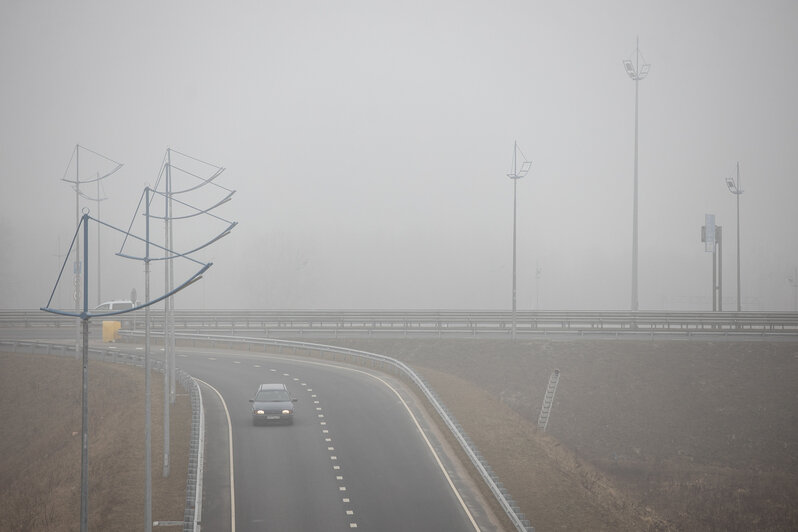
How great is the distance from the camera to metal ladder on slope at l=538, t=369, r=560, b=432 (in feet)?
134

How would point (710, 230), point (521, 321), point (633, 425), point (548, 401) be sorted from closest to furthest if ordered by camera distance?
1. point (633, 425)
2. point (548, 401)
3. point (521, 321)
4. point (710, 230)

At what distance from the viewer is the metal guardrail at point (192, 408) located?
2294cm

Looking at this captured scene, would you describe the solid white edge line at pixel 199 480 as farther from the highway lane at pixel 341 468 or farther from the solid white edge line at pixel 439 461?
the solid white edge line at pixel 439 461

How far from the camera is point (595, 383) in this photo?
44.7 metres

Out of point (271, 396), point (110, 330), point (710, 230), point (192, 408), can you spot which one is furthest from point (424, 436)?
point (710, 230)

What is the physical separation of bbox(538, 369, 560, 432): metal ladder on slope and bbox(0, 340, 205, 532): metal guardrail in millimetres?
18151

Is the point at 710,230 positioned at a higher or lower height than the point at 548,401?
higher

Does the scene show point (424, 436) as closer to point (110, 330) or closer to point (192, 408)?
point (192, 408)

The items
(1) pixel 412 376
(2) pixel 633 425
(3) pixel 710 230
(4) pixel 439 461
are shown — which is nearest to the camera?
(4) pixel 439 461

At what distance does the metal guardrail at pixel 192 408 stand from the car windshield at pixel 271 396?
8.78ft

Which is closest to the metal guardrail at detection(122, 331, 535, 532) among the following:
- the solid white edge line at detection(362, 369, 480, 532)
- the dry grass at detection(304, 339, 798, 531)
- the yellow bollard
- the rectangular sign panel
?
the yellow bollard

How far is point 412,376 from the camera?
41.3 metres

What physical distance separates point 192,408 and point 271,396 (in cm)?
401

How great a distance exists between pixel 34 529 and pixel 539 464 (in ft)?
59.6
